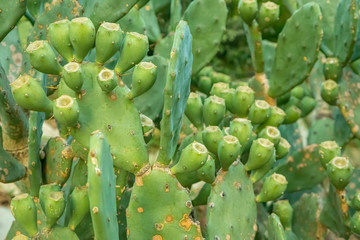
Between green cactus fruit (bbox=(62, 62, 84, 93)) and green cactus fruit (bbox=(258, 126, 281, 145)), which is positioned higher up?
green cactus fruit (bbox=(62, 62, 84, 93))

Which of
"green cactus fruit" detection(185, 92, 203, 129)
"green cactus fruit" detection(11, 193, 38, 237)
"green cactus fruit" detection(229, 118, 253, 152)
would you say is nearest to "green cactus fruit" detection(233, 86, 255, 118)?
"green cactus fruit" detection(185, 92, 203, 129)

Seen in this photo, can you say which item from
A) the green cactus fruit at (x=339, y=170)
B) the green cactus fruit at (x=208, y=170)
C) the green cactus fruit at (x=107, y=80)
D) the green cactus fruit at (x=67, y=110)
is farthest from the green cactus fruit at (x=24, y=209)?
the green cactus fruit at (x=339, y=170)

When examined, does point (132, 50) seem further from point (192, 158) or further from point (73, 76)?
point (192, 158)

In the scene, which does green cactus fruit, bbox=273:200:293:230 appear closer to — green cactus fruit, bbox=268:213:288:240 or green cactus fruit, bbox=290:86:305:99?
green cactus fruit, bbox=268:213:288:240

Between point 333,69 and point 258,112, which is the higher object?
point 258,112

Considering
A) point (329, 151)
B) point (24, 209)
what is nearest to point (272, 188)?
point (329, 151)

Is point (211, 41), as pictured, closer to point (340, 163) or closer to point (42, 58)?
point (340, 163)

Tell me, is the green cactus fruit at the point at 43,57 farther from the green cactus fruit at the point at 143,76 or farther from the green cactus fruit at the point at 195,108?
the green cactus fruit at the point at 195,108
